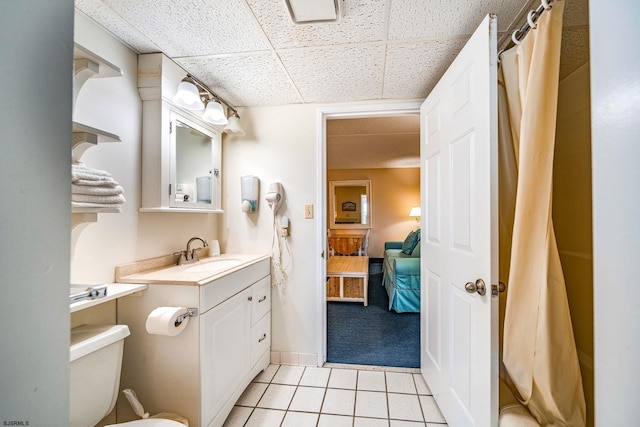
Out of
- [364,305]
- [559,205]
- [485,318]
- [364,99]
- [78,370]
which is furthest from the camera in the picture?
[364,305]

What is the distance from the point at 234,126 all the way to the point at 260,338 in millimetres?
1605

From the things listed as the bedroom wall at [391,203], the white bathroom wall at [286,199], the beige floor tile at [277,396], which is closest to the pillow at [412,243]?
the bedroom wall at [391,203]

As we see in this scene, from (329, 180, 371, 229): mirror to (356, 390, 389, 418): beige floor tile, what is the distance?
4609mm

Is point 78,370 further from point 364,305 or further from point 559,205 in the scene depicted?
point 364,305

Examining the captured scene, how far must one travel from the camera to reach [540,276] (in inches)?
37.6

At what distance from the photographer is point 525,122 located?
3.23ft

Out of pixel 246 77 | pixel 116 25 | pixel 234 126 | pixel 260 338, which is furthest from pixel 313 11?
pixel 260 338

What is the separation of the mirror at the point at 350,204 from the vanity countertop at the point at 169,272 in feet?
15.0

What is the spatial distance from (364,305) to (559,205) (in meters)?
2.65

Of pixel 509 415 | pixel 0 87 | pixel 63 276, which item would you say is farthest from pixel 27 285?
pixel 509 415

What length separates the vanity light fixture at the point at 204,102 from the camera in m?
1.52

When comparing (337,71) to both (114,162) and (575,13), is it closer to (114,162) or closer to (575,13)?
(575,13)

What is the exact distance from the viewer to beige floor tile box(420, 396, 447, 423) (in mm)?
1525

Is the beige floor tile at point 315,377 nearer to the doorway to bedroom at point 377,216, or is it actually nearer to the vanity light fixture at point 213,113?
the doorway to bedroom at point 377,216
